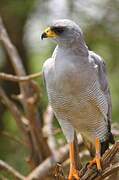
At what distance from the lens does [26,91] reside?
5844 mm

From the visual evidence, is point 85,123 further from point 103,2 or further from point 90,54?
point 103,2

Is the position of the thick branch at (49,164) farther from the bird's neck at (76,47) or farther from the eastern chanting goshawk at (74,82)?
the bird's neck at (76,47)

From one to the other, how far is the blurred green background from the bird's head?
2.95 m

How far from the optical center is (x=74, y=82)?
4.12m

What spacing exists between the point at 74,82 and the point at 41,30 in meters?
3.34

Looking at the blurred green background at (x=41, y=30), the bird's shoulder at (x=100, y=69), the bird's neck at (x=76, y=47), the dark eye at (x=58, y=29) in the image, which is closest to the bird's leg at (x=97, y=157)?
the bird's shoulder at (x=100, y=69)

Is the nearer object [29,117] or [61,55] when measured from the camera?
[61,55]

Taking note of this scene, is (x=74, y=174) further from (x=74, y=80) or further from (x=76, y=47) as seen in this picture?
(x=76, y=47)

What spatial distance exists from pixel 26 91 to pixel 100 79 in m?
1.63

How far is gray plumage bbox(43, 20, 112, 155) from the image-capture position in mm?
4109

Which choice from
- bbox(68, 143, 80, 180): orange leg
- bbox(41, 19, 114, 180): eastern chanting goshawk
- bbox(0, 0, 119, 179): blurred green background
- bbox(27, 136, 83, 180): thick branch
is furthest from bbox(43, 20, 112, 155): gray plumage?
bbox(0, 0, 119, 179): blurred green background

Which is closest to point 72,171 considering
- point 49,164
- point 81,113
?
point 81,113

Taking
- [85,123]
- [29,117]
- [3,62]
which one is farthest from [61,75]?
[3,62]

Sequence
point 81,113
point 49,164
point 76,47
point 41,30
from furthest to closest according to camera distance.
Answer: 1. point 41,30
2. point 49,164
3. point 81,113
4. point 76,47
